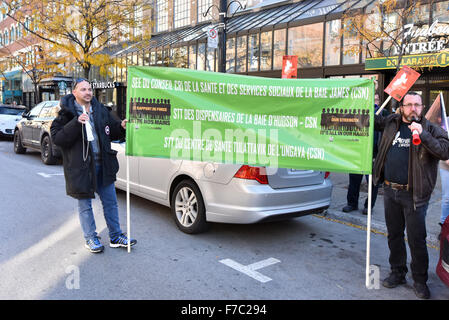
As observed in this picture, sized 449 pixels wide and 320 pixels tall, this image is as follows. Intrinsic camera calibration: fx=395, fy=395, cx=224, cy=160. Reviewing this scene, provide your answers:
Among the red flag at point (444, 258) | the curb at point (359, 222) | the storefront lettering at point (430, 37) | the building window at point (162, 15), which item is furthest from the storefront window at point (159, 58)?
the red flag at point (444, 258)

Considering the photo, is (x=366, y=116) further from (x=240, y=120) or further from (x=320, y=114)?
(x=240, y=120)

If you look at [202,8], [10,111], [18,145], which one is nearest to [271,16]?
[202,8]

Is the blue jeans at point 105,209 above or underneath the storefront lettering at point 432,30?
underneath

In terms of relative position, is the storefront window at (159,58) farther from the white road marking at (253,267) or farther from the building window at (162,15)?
the white road marking at (253,267)

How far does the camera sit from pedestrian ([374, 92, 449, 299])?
3553 mm

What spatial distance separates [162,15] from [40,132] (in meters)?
16.7

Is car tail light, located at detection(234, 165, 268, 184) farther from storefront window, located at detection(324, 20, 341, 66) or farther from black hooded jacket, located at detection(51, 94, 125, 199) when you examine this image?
storefront window, located at detection(324, 20, 341, 66)

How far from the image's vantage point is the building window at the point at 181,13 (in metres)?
24.0

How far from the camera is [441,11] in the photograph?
11.6 metres

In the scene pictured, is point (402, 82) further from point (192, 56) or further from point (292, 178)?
point (192, 56)

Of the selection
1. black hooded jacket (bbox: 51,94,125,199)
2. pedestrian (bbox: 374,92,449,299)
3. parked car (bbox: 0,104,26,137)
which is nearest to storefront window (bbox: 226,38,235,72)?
parked car (bbox: 0,104,26,137)

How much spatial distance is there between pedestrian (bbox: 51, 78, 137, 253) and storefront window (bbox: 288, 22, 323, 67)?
11.8m

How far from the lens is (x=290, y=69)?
26.1ft

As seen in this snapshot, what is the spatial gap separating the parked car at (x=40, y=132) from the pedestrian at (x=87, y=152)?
675 cm
